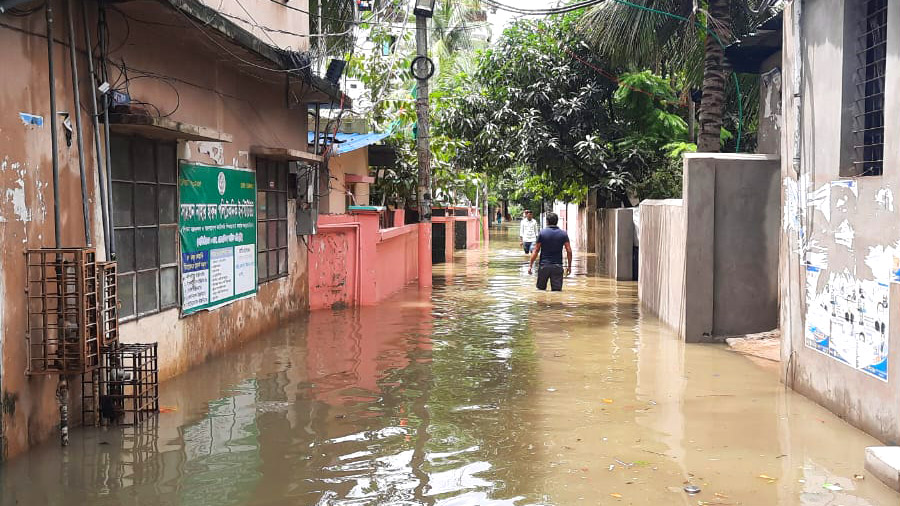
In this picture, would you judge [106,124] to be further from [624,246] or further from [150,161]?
[624,246]

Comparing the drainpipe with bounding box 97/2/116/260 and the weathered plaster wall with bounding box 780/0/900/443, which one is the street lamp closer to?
the weathered plaster wall with bounding box 780/0/900/443

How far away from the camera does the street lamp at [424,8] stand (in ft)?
61.0

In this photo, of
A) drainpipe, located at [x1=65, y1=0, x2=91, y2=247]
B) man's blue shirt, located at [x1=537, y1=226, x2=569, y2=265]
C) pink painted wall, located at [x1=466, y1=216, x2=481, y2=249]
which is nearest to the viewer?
drainpipe, located at [x1=65, y1=0, x2=91, y2=247]

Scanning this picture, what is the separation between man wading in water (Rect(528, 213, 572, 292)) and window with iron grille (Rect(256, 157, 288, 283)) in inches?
197

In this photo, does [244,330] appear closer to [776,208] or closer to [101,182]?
[101,182]

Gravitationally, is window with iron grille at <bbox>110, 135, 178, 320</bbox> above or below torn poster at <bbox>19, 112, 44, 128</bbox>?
below

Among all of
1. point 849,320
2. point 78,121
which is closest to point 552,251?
point 849,320

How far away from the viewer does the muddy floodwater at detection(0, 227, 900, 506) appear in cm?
579

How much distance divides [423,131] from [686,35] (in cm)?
602

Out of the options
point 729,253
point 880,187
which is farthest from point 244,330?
point 880,187

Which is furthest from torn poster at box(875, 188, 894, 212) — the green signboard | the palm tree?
the palm tree

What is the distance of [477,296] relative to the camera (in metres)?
18.5

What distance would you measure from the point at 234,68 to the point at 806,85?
7.30 meters

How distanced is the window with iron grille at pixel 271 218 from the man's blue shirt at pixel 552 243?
5028 mm
